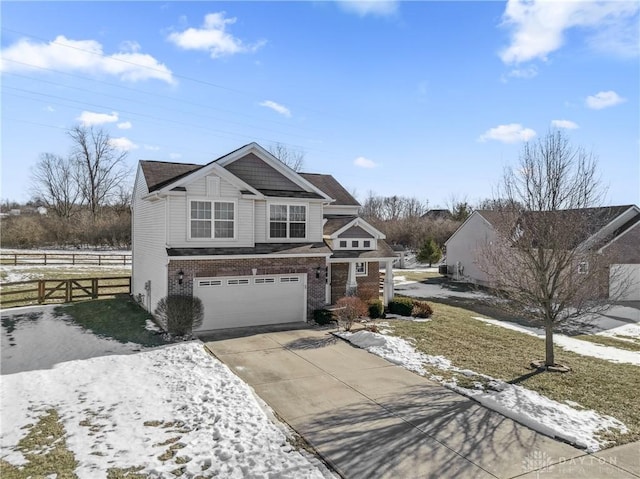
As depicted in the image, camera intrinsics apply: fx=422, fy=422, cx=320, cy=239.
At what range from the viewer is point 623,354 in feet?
49.4

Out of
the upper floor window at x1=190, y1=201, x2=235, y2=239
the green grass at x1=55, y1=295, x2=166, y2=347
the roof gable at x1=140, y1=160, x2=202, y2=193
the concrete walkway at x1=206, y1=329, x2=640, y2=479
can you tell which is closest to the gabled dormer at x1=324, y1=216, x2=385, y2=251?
the upper floor window at x1=190, y1=201, x2=235, y2=239

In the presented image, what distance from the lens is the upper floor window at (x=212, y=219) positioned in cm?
1620

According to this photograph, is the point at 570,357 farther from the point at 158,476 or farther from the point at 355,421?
the point at 158,476

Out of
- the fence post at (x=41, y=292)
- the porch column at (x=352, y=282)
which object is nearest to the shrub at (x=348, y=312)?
the porch column at (x=352, y=282)

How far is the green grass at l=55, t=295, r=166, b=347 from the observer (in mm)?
14875

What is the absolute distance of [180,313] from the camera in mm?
15031

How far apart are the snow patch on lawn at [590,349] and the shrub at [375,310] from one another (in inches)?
219

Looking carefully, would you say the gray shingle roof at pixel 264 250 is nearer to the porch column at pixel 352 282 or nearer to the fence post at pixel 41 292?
the porch column at pixel 352 282

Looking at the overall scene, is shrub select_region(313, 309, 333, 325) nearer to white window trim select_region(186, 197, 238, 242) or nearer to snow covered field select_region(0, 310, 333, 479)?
white window trim select_region(186, 197, 238, 242)

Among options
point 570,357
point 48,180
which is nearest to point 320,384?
point 570,357

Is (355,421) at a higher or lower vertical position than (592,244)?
lower

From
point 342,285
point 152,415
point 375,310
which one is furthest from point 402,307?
point 152,415

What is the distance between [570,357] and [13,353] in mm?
17873

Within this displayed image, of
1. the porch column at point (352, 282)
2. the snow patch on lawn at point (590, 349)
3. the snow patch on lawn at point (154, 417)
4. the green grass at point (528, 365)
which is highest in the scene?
the porch column at point (352, 282)
